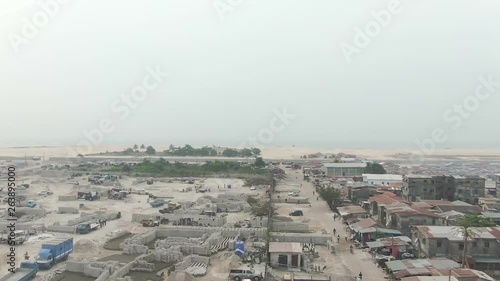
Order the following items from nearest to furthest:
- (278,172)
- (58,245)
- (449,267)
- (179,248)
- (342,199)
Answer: (449,267) < (58,245) < (179,248) < (342,199) < (278,172)

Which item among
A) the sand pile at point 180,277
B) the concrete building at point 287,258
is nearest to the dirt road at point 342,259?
the concrete building at point 287,258

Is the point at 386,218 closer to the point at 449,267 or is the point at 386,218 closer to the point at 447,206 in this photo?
the point at 447,206

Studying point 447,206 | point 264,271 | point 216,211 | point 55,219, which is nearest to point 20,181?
point 55,219

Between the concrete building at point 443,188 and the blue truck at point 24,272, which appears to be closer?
the blue truck at point 24,272

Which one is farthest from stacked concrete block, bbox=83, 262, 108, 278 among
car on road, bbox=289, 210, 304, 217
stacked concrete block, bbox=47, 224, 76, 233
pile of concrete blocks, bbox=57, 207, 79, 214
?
car on road, bbox=289, 210, 304, 217

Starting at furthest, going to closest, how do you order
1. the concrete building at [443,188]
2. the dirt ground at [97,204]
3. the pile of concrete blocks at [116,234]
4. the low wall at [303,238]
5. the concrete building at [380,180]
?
1. the concrete building at [380,180]
2. the concrete building at [443,188]
3. the pile of concrete blocks at [116,234]
4. the low wall at [303,238]
5. the dirt ground at [97,204]

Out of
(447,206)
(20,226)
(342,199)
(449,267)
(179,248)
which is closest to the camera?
(449,267)

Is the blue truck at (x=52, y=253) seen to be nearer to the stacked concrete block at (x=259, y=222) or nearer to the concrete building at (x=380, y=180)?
the stacked concrete block at (x=259, y=222)

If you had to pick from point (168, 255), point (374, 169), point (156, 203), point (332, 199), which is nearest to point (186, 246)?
point (168, 255)

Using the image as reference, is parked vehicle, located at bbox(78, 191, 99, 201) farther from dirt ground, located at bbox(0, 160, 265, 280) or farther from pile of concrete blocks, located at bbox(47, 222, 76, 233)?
pile of concrete blocks, located at bbox(47, 222, 76, 233)
